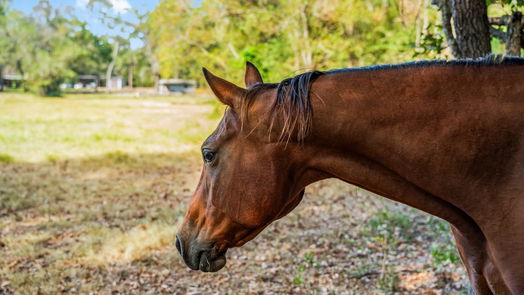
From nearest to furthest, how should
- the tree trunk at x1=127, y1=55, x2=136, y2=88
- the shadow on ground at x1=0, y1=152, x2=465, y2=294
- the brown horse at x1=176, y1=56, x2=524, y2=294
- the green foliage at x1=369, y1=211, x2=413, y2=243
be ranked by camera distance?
the brown horse at x1=176, y1=56, x2=524, y2=294, the shadow on ground at x1=0, y1=152, x2=465, y2=294, the green foliage at x1=369, y1=211, x2=413, y2=243, the tree trunk at x1=127, y1=55, x2=136, y2=88

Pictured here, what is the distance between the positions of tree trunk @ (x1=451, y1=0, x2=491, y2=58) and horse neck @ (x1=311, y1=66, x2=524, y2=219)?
5.00 feet

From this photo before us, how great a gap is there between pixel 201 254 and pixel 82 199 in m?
6.93

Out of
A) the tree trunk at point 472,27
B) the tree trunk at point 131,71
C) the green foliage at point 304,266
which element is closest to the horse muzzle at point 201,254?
the tree trunk at point 472,27

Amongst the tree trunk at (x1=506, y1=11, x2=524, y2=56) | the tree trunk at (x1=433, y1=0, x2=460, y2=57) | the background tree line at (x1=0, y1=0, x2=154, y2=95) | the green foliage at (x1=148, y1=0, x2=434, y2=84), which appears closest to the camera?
the tree trunk at (x1=506, y1=11, x2=524, y2=56)

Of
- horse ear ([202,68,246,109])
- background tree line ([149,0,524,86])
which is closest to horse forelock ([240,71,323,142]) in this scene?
horse ear ([202,68,246,109])

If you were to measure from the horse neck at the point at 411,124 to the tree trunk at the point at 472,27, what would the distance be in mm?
1523

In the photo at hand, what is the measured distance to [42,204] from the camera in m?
7.77

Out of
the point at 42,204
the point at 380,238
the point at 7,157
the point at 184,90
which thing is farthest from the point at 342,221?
the point at 184,90

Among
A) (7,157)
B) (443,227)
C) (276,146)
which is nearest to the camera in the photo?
(276,146)

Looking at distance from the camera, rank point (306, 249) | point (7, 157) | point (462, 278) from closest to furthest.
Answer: point (462, 278) < point (306, 249) < point (7, 157)

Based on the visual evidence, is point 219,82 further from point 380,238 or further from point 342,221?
point 342,221

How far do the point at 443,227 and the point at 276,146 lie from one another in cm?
507

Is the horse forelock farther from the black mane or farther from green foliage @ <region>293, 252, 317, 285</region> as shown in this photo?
green foliage @ <region>293, 252, 317, 285</region>

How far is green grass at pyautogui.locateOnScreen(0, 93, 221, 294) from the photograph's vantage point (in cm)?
526
